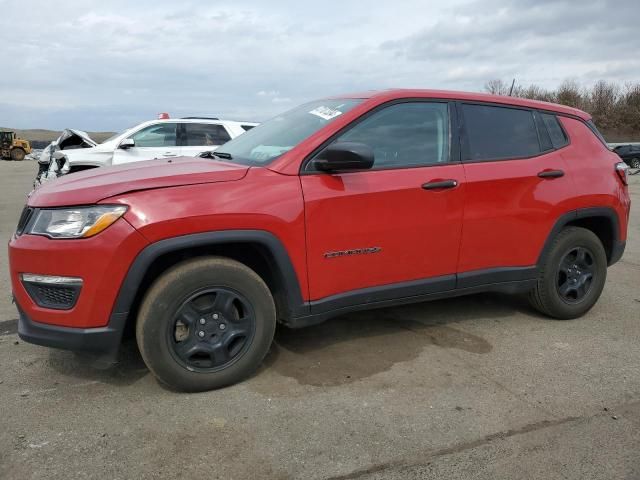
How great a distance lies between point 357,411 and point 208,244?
4.06 feet

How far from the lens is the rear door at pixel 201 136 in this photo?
32.1ft

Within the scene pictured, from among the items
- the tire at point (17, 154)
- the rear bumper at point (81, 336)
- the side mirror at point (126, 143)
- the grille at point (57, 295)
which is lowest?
the tire at point (17, 154)

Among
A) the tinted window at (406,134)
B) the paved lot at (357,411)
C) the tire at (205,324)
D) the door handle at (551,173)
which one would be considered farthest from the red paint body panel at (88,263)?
the door handle at (551,173)

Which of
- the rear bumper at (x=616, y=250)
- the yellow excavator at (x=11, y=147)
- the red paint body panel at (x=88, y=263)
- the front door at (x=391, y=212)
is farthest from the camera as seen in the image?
the yellow excavator at (x=11, y=147)

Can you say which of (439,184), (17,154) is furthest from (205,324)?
(17,154)

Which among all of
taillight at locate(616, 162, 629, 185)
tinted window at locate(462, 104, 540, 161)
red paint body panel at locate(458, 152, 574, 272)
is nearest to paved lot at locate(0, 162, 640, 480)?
red paint body panel at locate(458, 152, 574, 272)

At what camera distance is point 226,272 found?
300cm

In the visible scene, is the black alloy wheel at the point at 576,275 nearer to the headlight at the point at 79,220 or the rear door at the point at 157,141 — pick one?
the headlight at the point at 79,220

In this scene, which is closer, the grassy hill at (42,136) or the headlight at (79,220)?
the headlight at (79,220)

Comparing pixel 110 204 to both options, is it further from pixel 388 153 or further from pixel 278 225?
pixel 388 153

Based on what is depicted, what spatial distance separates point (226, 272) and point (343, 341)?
128 centimetres

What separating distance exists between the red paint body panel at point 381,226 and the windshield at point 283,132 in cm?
39

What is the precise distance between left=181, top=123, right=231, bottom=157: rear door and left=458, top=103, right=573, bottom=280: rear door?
263 inches

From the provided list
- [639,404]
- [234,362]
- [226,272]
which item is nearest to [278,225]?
[226,272]
